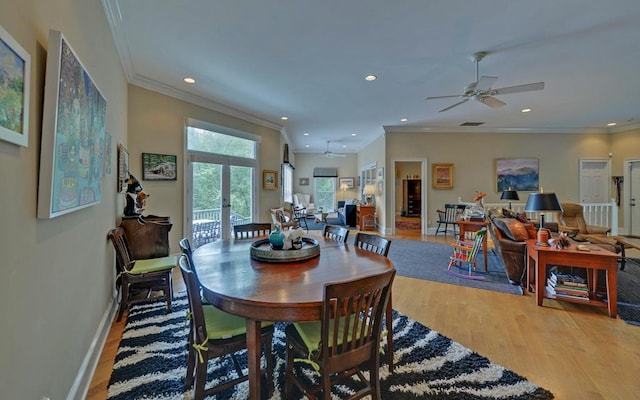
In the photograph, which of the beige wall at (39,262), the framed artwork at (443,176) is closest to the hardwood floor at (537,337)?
the beige wall at (39,262)

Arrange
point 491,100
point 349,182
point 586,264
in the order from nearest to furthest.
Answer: point 586,264 < point 491,100 < point 349,182

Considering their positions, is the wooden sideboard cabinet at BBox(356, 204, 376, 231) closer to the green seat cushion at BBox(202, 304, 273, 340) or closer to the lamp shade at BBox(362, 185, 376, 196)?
the lamp shade at BBox(362, 185, 376, 196)

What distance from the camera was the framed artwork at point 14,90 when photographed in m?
0.88

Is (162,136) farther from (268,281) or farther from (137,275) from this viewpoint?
(268,281)

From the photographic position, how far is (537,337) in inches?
92.5

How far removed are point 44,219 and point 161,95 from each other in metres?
3.64

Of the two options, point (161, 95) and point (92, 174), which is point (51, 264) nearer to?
point (92, 174)

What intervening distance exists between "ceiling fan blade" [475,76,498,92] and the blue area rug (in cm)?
256

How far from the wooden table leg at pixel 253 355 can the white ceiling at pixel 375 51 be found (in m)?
2.51

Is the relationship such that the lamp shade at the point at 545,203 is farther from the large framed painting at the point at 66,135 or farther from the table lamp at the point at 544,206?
the large framed painting at the point at 66,135

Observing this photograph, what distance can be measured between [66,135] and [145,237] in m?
2.12

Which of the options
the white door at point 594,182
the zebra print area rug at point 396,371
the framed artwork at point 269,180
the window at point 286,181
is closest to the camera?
the zebra print area rug at point 396,371

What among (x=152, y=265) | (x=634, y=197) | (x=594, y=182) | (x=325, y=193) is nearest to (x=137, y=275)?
(x=152, y=265)

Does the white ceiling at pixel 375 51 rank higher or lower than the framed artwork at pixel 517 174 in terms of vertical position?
higher
